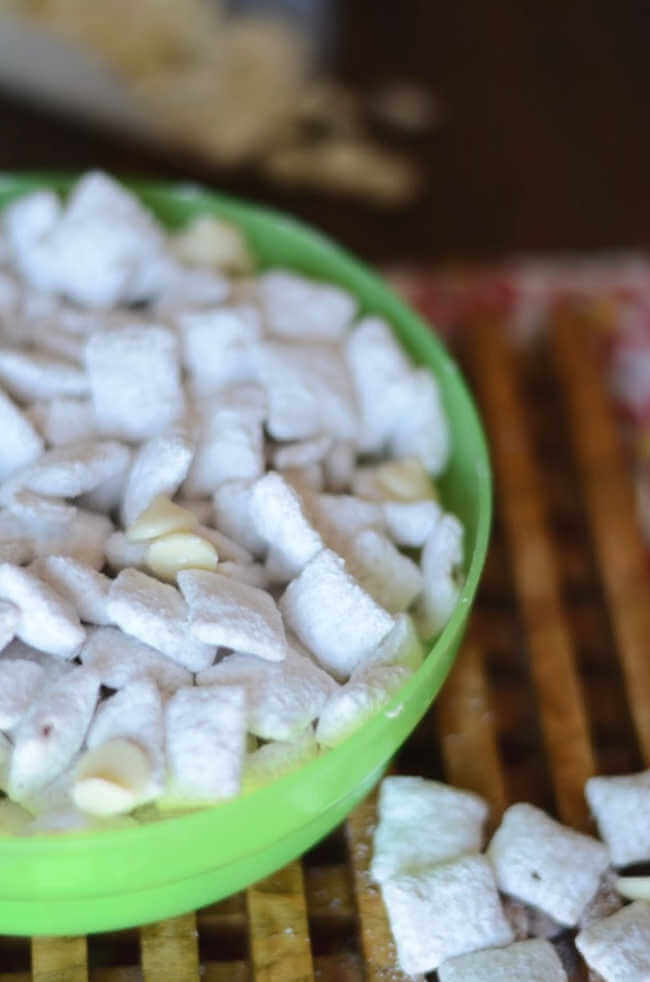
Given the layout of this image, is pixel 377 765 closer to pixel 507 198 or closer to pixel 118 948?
pixel 118 948

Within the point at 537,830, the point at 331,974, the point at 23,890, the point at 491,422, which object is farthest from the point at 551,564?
the point at 23,890

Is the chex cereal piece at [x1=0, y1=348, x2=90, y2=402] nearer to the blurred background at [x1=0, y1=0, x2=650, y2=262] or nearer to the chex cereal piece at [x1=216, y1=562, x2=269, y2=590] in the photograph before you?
the chex cereal piece at [x1=216, y1=562, x2=269, y2=590]

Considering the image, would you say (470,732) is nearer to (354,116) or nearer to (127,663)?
(127,663)

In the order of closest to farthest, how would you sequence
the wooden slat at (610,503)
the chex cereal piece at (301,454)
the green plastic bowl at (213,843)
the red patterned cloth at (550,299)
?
the green plastic bowl at (213,843) → the chex cereal piece at (301,454) → the wooden slat at (610,503) → the red patterned cloth at (550,299)

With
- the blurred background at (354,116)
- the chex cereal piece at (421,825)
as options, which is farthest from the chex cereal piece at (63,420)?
the blurred background at (354,116)

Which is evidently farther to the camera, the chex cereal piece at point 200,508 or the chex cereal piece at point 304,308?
the chex cereal piece at point 304,308

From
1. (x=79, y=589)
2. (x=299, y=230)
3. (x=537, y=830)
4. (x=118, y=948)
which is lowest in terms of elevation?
(x=118, y=948)

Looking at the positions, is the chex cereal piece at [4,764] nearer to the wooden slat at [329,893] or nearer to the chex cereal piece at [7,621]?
the chex cereal piece at [7,621]
